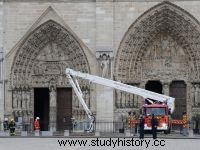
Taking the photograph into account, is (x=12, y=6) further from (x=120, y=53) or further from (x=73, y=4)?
(x=120, y=53)

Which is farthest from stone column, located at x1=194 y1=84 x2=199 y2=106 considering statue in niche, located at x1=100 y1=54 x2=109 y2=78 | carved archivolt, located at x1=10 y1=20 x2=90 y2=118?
carved archivolt, located at x1=10 y1=20 x2=90 y2=118

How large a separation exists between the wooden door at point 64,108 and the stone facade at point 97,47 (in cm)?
41

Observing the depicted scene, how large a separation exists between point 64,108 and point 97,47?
4.36 m

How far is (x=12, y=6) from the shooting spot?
42188mm

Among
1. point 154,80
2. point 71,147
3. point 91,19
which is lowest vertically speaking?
point 71,147

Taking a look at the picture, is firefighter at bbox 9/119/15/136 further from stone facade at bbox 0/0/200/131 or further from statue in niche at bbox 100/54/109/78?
statue in niche at bbox 100/54/109/78

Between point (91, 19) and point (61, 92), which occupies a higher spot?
point (91, 19)

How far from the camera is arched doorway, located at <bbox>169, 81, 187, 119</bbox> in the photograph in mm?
42562

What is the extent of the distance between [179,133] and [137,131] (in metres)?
2.31

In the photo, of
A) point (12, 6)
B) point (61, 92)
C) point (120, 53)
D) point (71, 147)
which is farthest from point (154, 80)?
point (71, 147)

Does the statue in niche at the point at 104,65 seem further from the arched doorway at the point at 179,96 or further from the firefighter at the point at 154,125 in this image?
the firefighter at the point at 154,125

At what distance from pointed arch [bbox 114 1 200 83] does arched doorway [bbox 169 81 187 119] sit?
1075 millimetres

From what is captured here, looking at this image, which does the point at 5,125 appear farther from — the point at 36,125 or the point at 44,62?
the point at 44,62

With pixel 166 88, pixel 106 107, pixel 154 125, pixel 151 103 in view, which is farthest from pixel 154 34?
pixel 154 125
